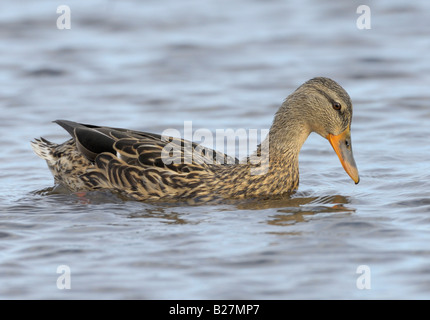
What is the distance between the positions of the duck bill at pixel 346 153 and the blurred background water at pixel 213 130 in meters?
0.27

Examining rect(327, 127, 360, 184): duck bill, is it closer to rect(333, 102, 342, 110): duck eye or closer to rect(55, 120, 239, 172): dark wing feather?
rect(333, 102, 342, 110): duck eye

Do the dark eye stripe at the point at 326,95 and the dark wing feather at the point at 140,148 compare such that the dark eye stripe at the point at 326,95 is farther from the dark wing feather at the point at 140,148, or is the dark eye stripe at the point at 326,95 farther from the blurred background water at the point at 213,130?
the dark wing feather at the point at 140,148

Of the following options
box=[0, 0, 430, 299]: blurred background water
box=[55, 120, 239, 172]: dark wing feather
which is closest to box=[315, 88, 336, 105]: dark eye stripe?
box=[0, 0, 430, 299]: blurred background water

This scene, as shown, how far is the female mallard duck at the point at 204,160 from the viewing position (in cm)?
924

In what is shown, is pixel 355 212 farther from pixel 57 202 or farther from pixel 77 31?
pixel 77 31

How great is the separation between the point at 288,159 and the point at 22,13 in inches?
398

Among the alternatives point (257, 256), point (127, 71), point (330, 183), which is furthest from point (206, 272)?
point (127, 71)

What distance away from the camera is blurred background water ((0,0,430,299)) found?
7078mm

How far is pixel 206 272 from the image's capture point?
23.2 feet

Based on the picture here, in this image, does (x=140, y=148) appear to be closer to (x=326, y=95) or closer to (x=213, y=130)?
(x=326, y=95)

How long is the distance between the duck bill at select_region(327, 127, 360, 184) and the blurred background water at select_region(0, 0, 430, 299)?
10.7 inches

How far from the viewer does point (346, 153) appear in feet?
31.1

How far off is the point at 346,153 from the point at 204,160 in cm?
149

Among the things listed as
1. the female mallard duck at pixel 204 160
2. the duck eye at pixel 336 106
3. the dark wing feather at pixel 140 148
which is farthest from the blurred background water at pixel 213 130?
the duck eye at pixel 336 106
